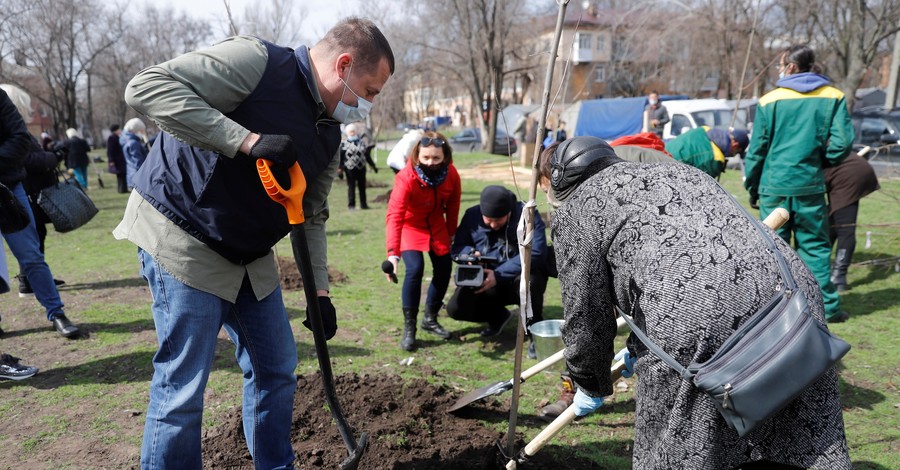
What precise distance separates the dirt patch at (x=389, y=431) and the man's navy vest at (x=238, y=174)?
1.28 metres

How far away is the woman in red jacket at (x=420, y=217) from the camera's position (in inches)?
182

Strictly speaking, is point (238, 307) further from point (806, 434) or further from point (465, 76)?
point (465, 76)

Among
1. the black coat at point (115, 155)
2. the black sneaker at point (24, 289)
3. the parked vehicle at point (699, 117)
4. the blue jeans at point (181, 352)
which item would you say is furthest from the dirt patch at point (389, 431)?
the parked vehicle at point (699, 117)

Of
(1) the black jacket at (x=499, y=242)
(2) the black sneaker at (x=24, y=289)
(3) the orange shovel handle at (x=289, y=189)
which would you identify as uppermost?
(3) the orange shovel handle at (x=289, y=189)

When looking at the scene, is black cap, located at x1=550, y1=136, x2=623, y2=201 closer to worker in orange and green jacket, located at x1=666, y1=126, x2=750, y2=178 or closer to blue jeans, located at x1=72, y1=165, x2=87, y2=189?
worker in orange and green jacket, located at x1=666, y1=126, x2=750, y2=178

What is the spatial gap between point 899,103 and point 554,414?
2239 centimetres

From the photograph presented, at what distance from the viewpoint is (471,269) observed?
14.9 feet

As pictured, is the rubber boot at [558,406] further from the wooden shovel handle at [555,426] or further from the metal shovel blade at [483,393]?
the wooden shovel handle at [555,426]

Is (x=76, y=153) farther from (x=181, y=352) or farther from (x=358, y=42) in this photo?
(x=358, y=42)

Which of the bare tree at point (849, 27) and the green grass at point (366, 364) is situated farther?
the bare tree at point (849, 27)

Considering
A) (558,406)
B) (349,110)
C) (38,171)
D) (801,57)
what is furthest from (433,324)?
(38,171)

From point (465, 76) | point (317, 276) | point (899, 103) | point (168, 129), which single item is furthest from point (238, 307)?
point (465, 76)

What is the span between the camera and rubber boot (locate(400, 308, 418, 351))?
4711mm

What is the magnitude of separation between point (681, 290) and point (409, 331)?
3.22 m
